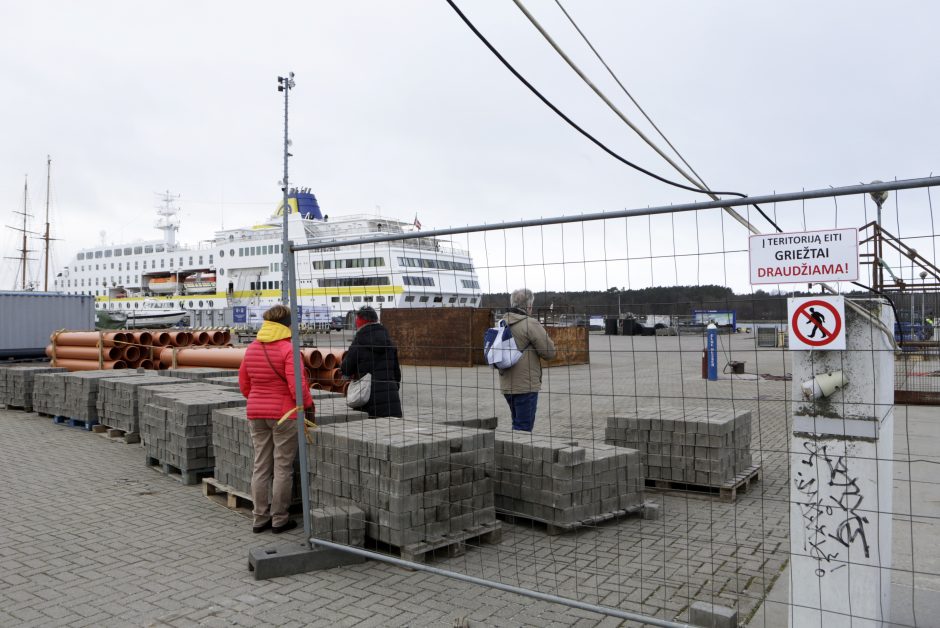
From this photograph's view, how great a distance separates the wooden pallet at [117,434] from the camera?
970 cm

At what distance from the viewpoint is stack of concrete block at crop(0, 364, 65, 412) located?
13188 millimetres

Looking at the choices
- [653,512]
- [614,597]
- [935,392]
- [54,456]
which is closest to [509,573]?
[614,597]

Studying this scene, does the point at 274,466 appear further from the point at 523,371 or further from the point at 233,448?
the point at 523,371

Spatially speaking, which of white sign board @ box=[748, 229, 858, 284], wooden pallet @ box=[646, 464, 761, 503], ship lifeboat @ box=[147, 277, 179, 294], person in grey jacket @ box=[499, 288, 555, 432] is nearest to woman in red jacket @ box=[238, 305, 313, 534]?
person in grey jacket @ box=[499, 288, 555, 432]

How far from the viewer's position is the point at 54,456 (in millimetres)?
8922

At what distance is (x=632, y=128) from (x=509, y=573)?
3078mm

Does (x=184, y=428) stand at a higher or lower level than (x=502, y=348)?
lower

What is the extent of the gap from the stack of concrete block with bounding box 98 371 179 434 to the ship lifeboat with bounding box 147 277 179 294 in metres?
57.1

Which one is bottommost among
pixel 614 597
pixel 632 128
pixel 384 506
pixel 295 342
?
pixel 614 597

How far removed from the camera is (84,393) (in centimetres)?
1080

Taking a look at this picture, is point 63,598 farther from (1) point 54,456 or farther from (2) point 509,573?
(1) point 54,456

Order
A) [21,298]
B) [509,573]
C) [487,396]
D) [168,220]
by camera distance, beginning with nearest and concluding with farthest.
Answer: [509,573] → [487,396] → [21,298] → [168,220]

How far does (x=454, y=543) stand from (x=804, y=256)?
3.14 meters

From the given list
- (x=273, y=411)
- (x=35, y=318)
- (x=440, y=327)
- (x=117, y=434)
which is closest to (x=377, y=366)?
(x=273, y=411)
